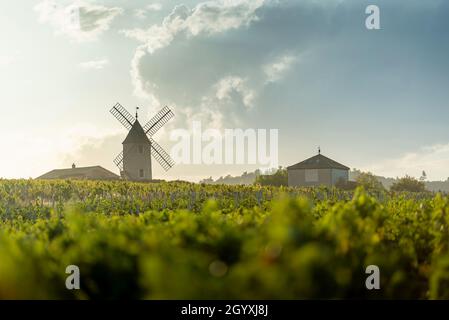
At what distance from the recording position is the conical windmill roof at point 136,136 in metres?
70.7

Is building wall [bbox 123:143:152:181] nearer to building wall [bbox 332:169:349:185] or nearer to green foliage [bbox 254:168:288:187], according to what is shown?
green foliage [bbox 254:168:288:187]

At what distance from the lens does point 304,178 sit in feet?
263

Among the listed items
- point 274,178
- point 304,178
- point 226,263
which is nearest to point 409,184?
point 304,178

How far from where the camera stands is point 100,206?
30203 mm

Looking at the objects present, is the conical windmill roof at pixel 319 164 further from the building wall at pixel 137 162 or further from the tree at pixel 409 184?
the building wall at pixel 137 162

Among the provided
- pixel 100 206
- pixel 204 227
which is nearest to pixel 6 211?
pixel 100 206

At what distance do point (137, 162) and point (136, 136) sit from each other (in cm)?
347

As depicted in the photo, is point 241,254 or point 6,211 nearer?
point 241,254

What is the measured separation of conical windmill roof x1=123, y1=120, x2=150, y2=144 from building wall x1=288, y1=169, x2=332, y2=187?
23.6 metres

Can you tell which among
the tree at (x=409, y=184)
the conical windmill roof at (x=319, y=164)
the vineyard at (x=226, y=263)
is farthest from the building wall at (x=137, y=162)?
the vineyard at (x=226, y=263)

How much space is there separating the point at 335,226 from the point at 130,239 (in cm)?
160
